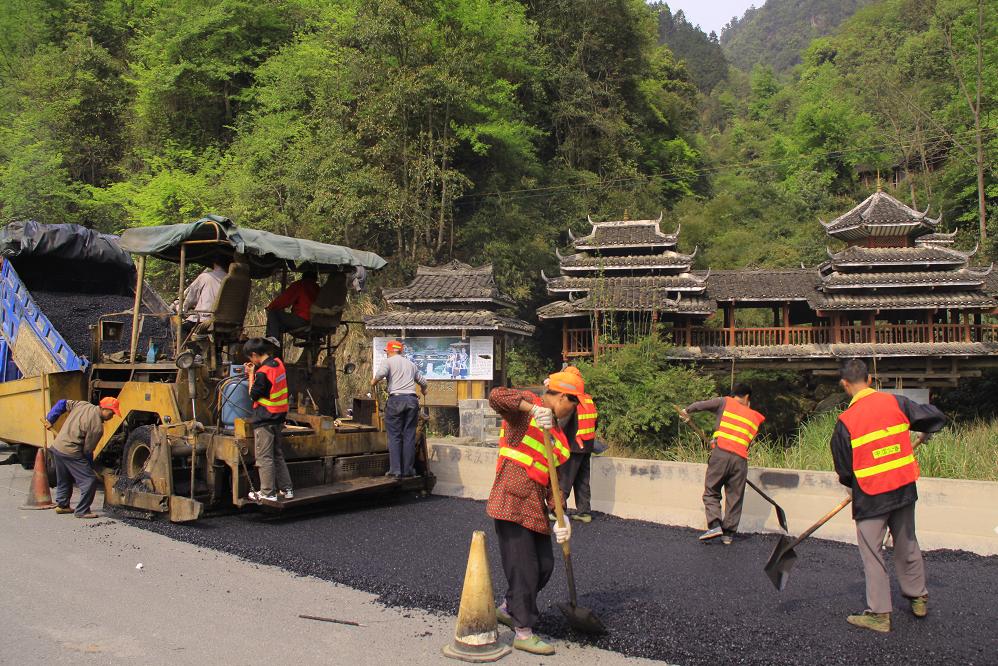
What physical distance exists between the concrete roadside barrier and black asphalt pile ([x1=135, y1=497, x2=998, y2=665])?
222mm

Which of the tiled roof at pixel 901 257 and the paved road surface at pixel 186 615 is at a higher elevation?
the tiled roof at pixel 901 257

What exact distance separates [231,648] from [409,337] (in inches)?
669

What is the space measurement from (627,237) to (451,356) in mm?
7038

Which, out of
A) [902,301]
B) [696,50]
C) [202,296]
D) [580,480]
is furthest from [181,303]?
[696,50]

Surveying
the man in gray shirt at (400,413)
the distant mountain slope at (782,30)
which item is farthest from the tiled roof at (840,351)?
the distant mountain slope at (782,30)

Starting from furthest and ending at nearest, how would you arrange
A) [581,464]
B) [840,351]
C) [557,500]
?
1. [840,351]
2. [581,464]
3. [557,500]

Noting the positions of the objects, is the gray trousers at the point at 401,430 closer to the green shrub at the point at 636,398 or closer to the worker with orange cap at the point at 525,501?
the worker with orange cap at the point at 525,501

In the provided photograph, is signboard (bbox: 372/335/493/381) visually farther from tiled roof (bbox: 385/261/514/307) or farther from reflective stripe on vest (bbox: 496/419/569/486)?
reflective stripe on vest (bbox: 496/419/569/486)

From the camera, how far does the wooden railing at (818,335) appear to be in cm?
Result: 2283

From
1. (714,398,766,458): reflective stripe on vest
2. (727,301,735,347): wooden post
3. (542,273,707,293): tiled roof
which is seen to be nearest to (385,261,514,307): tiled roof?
(542,273,707,293): tiled roof

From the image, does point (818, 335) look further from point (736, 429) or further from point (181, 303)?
point (181, 303)

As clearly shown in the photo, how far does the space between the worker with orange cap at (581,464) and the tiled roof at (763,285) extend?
642 inches

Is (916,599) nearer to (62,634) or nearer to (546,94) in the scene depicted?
(62,634)

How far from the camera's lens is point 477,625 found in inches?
168
